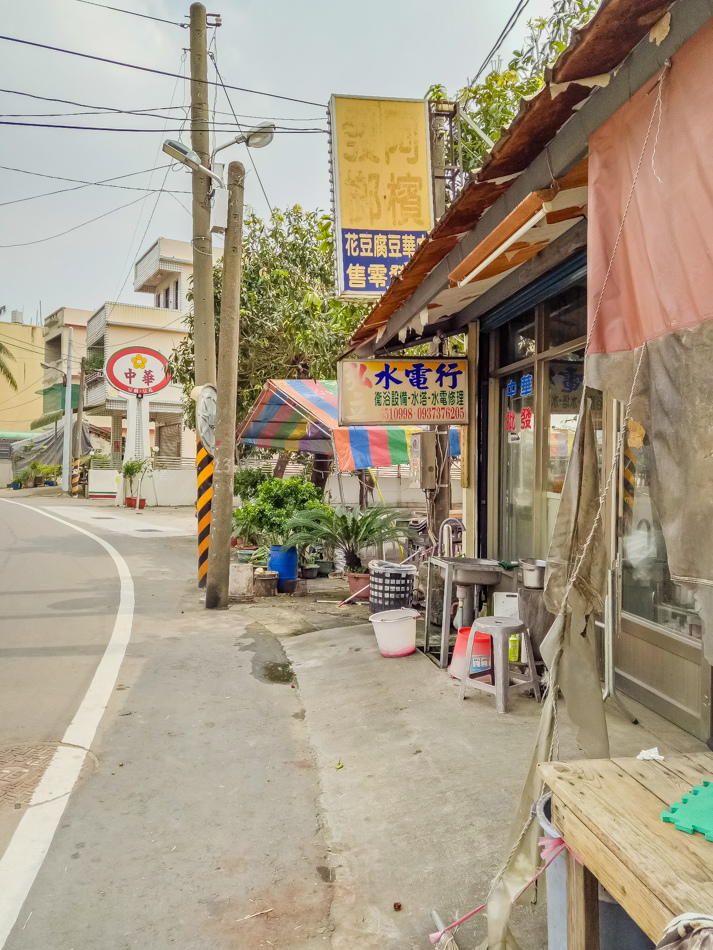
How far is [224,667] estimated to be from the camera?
6734 mm

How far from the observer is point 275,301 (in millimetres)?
16266

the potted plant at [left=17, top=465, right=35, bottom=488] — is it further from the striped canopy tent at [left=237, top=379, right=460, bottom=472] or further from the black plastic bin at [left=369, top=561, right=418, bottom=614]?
the black plastic bin at [left=369, top=561, right=418, bottom=614]

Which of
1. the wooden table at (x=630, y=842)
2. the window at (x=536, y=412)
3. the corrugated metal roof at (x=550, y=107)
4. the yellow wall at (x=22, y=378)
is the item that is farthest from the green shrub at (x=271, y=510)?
the yellow wall at (x=22, y=378)

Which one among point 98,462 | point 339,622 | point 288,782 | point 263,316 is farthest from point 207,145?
point 98,462

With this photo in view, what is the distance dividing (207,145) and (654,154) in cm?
1002

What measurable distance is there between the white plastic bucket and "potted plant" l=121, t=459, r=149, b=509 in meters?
23.4

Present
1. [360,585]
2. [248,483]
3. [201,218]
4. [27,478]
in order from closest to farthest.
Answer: [360,585], [201,218], [248,483], [27,478]

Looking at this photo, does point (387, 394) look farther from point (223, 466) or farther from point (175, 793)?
point (175, 793)

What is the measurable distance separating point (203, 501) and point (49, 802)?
23.0 feet

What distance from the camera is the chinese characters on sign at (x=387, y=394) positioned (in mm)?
7434

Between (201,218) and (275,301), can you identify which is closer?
(201,218)

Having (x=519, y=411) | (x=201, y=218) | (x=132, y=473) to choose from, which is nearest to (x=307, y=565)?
(x=519, y=411)

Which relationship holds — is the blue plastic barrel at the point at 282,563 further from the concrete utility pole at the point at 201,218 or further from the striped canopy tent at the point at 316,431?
the concrete utility pole at the point at 201,218

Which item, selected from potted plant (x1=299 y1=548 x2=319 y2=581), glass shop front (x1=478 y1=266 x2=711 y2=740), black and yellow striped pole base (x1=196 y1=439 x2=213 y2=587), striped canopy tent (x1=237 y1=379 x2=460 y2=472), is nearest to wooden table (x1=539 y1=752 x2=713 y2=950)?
glass shop front (x1=478 y1=266 x2=711 y2=740)
